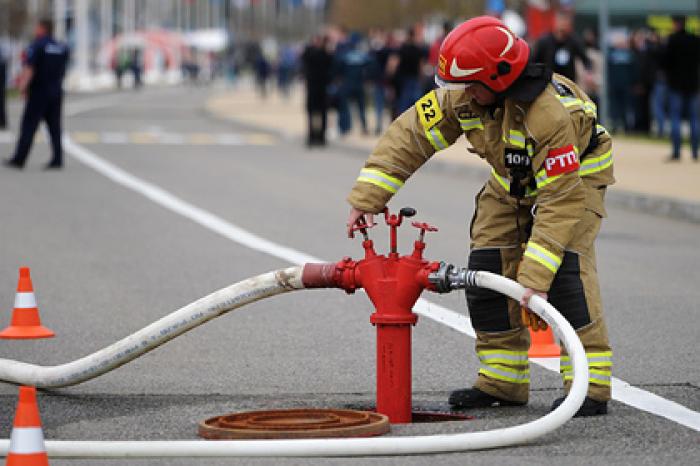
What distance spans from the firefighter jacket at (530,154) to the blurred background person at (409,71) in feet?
76.4

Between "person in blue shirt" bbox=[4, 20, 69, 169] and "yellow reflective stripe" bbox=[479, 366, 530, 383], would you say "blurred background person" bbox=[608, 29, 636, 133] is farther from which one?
"yellow reflective stripe" bbox=[479, 366, 530, 383]

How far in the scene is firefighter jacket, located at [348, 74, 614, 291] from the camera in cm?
632

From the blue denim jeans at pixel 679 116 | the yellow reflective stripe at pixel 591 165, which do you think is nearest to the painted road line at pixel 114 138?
the blue denim jeans at pixel 679 116

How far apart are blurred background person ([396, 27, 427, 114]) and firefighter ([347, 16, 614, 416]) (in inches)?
913

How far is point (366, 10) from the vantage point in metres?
99.8

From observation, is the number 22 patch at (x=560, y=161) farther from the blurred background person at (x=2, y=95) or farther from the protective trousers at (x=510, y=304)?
the blurred background person at (x=2, y=95)

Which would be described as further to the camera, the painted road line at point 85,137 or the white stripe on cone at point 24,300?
the painted road line at point 85,137

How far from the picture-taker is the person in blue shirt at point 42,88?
72.2 ft

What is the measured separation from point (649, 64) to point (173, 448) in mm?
24705

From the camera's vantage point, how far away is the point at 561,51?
20.2 m

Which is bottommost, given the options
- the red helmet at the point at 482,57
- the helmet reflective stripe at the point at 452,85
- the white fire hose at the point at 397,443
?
the white fire hose at the point at 397,443

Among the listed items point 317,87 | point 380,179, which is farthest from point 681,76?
point 380,179

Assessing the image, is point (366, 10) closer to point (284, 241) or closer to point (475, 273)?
point (284, 241)

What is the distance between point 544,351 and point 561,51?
489 inches
